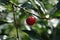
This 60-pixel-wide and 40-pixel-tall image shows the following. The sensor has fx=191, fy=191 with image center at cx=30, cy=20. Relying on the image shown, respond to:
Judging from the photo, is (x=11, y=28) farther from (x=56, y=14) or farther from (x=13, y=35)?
(x=56, y=14)

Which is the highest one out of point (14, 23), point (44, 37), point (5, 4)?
point (5, 4)

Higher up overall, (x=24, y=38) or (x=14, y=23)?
(x=14, y=23)

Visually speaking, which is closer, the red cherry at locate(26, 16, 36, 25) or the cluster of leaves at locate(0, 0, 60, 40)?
the cluster of leaves at locate(0, 0, 60, 40)

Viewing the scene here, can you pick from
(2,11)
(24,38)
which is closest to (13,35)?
(24,38)

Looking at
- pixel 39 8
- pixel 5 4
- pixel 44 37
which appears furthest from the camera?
pixel 44 37

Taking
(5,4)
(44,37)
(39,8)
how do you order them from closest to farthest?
(39,8) → (5,4) → (44,37)

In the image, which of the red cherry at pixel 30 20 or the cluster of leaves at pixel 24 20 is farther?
the red cherry at pixel 30 20

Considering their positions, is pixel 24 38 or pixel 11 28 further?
pixel 11 28

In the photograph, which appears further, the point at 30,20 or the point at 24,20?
the point at 24,20
